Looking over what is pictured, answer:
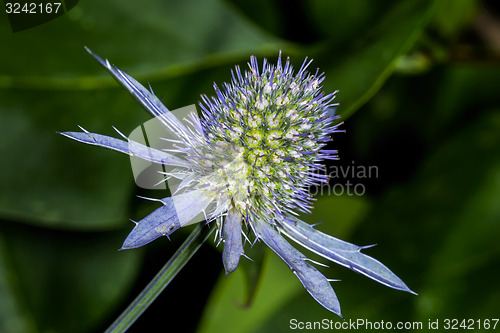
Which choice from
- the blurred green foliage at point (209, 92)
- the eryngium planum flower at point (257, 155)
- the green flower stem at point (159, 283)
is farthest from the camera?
the blurred green foliage at point (209, 92)

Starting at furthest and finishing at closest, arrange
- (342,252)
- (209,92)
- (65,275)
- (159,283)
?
1. (65,275)
2. (209,92)
3. (342,252)
4. (159,283)

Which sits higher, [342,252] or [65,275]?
[342,252]

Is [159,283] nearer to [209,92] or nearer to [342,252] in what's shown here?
[342,252]

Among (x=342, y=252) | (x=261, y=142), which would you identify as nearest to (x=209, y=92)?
(x=261, y=142)

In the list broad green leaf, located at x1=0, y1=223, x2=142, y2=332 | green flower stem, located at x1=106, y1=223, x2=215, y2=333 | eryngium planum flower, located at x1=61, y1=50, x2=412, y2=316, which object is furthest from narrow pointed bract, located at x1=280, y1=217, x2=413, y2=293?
broad green leaf, located at x1=0, y1=223, x2=142, y2=332

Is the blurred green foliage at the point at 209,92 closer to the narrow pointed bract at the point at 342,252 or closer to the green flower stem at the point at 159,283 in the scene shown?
the narrow pointed bract at the point at 342,252

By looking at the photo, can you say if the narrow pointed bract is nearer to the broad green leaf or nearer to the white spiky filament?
the white spiky filament

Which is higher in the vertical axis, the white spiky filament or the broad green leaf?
the white spiky filament

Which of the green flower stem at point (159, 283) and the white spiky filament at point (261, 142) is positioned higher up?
the white spiky filament at point (261, 142)

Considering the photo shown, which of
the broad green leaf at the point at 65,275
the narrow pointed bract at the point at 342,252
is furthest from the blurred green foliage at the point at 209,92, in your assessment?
the narrow pointed bract at the point at 342,252
